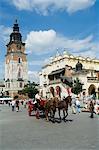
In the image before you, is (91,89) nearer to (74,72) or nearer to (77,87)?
(74,72)

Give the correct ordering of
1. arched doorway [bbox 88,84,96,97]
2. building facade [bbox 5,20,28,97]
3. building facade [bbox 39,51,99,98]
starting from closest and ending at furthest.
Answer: arched doorway [bbox 88,84,96,97] < building facade [bbox 39,51,99,98] < building facade [bbox 5,20,28,97]

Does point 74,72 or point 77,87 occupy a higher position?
point 74,72

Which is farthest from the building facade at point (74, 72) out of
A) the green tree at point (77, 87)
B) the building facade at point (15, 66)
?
the building facade at point (15, 66)

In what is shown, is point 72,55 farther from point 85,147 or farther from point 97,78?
point 85,147

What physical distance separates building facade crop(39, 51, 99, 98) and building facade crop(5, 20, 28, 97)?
25620 mm

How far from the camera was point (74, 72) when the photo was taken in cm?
8856

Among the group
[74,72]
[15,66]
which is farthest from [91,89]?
[15,66]

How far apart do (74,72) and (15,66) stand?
4703 cm

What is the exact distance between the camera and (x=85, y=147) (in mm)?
10047

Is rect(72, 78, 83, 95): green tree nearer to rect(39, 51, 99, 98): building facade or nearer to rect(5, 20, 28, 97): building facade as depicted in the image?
rect(39, 51, 99, 98): building facade

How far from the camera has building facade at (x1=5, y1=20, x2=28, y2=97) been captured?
131 m

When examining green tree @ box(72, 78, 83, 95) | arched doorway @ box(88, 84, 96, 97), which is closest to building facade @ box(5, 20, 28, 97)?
arched doorway @ box(88, 84, 96, 97)

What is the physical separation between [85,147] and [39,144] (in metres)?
1.59

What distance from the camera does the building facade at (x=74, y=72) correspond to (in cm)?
8294
